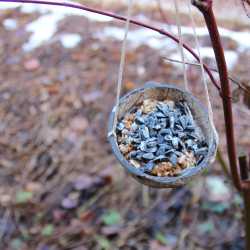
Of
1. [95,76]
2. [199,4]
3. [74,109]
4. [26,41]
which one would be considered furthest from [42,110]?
[199,4]

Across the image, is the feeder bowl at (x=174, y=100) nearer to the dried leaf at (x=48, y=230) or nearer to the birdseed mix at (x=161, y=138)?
the birdseed mix at (x=161, y=138)

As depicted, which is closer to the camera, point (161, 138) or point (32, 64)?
point (161, 138)

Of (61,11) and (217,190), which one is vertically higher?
(61,11)

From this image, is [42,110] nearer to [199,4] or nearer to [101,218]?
[101,218]

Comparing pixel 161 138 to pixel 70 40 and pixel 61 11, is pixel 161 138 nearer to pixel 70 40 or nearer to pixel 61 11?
pixel 70 40

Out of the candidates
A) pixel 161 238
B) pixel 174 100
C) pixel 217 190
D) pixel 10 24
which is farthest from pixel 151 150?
pixel 10 24

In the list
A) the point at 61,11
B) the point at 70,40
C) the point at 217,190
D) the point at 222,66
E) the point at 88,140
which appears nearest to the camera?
the point at 222,66

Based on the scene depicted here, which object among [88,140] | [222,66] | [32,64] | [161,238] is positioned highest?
[222,66]
